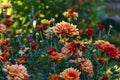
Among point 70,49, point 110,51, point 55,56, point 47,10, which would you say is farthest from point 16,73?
point 47,10

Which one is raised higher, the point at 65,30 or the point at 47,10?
the point at 47,10

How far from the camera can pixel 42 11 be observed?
6.74m

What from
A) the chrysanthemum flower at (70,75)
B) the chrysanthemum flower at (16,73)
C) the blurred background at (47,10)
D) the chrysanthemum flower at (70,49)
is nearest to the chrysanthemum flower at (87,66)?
the chrysanthemum flower at (70,49)

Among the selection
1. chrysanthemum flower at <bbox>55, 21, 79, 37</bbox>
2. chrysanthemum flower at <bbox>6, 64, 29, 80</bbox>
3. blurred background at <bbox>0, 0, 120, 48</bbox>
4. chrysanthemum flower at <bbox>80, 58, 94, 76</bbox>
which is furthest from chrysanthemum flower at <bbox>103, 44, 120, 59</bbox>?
blurred background at <bbox>0, 0, 120, 48</bbox>

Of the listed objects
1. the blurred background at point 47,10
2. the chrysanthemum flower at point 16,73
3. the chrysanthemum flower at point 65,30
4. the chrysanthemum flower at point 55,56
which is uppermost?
the blurred background at point 47,10

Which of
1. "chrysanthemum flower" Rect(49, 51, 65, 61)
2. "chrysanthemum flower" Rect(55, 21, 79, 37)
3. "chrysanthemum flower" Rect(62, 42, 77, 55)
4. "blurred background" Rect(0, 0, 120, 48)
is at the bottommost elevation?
"chrysanthemum flower" Rect(49, 51, 65, 61)

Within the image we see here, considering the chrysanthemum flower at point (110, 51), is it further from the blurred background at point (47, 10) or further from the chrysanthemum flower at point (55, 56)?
the blurred background at point (47, 10)

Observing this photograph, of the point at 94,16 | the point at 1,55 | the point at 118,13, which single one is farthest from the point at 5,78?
the point at 118,13

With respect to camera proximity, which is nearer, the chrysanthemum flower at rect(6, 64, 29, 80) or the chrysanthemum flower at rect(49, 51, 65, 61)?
the chrysanthemum flower at rect(6, 64, 29, 80)

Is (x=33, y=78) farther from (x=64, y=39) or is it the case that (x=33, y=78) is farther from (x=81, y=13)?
(x=81, y=13)

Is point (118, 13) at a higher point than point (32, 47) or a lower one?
higher

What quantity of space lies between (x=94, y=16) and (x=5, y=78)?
497 centimetres

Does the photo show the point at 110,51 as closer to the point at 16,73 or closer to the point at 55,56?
the point at 55,56

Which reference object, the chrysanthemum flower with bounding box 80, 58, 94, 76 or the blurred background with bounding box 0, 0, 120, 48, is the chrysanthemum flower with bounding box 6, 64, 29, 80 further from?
the blurred background with bounding box 0, 0, 120, 48
